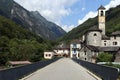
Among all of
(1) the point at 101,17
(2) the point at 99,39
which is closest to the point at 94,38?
(2) the point at 99,39

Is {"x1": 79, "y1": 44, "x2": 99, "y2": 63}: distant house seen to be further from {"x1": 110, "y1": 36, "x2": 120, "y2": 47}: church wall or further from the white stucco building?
{"x1": 110, "y1": 36, "x2": 120, "y2": 47}: church wall

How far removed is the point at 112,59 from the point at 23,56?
139 feet

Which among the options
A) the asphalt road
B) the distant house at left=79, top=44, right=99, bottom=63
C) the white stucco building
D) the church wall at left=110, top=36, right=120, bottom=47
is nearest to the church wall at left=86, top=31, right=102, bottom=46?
the white stucco building

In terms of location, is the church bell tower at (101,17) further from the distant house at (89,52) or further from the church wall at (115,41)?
the distant house at (89,52)

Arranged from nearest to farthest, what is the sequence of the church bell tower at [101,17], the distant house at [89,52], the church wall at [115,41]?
the distant house at [89,52]
the church wall at [115,41]
the church bell tower at [101,17]

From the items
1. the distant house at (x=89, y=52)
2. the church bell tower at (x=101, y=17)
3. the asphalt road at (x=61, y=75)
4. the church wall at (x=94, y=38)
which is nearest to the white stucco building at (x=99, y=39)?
the church wall at (x=94, y=38)

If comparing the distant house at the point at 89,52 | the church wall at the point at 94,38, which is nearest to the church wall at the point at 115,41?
the church wall at the point at 94,38

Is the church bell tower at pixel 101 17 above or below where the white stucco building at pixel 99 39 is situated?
above

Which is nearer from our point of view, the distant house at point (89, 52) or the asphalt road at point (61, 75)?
the asphalt road at point (61, 75)

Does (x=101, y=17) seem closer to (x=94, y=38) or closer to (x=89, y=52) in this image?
(x=94, y=38)

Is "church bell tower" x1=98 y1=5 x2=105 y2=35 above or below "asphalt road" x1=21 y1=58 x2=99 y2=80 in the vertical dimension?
above

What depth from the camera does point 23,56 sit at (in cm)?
13262

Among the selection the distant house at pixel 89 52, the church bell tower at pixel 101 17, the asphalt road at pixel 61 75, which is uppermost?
the church bell tower at pixel 101 17

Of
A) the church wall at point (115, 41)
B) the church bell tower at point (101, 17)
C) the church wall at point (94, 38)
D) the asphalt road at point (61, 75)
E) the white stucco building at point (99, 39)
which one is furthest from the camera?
the church bell tower at point (101, 17)
